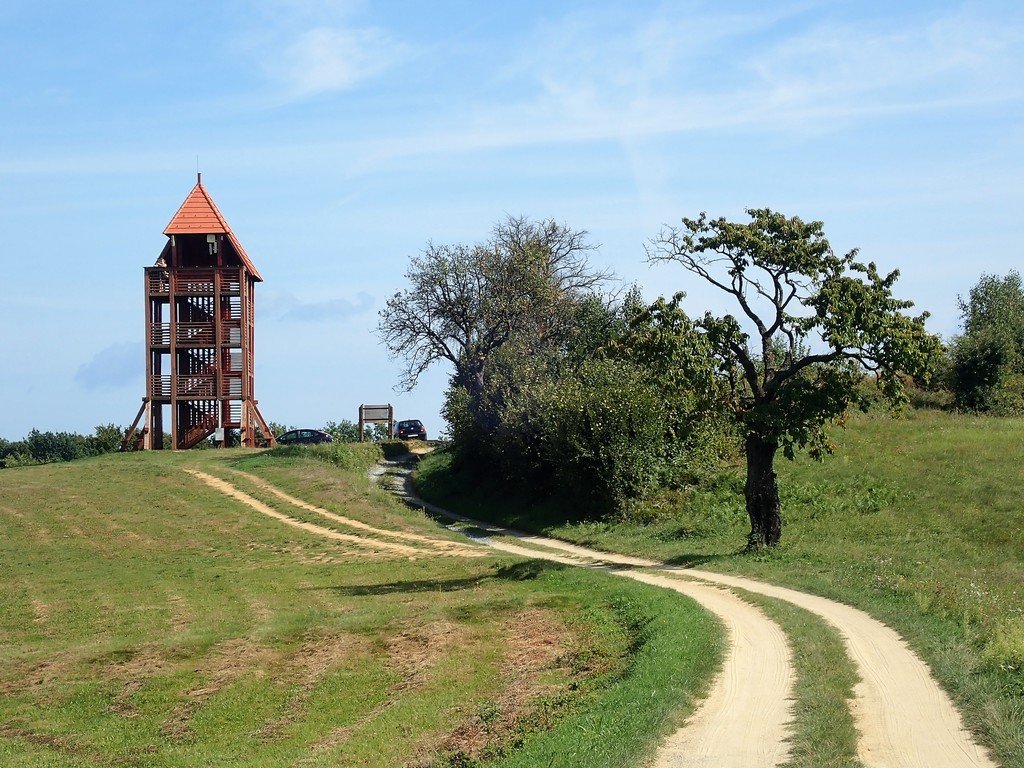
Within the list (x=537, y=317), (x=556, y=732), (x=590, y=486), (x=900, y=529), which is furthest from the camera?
(x=537, y=317)

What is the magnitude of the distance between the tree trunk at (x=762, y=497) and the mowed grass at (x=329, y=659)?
18.4 ft

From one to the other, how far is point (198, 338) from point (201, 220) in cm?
879

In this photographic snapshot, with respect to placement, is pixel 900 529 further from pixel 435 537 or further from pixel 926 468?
pixel 435 537

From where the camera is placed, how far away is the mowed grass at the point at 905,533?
1533 centimetres

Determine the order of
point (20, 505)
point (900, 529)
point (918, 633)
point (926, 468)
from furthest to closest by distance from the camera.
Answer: point (20, 505) → point (926, 468) → point (900, 529) → point (918, 633)

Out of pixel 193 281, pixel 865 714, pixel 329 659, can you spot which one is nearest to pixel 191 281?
pixel 193 281

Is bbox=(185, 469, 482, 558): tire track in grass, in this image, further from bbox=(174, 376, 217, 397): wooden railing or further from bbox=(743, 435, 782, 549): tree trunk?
bbox=(174, 376, 217, 397): wooden railing

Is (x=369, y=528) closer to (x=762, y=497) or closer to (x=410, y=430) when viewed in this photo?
(x=762, y=497)

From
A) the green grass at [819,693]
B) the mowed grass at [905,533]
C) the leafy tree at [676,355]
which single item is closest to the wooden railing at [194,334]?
the mowed grass at [905,533]

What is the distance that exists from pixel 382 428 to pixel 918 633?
64772 millimetres

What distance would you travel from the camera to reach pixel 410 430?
79625 mm

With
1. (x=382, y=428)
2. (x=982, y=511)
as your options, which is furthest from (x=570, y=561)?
(x=382, y=428)

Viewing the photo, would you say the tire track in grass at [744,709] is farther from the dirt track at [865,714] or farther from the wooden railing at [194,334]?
the wooden railing at [194,334]

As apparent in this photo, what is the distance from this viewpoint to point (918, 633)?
17484 millimetres
